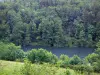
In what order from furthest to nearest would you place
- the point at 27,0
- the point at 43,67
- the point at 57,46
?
the point at 27,0, the point at 57,46, the point at 43,67

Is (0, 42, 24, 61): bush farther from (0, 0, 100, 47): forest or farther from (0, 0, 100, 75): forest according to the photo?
(0, 0, 100, 47): forest

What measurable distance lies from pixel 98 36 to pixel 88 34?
1.68 m

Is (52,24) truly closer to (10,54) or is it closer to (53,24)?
(53,24)

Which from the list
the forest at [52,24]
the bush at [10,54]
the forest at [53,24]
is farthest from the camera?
the forest at [53,24]

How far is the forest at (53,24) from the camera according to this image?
36.2 m

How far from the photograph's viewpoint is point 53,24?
38.5 metres

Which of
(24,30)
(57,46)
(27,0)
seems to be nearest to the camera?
(57,46)

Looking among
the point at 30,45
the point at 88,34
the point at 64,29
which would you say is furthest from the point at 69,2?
the point at 30,45

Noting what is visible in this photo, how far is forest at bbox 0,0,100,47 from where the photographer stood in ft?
119

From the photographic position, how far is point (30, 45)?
35750 millimetres

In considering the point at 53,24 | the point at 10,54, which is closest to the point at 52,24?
the point at 53,24

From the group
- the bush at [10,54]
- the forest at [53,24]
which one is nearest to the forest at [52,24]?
the forest at [53,24]

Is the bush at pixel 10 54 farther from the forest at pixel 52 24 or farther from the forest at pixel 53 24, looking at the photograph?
the forest at pixel 53 24

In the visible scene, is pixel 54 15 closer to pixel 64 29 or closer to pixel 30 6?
pixel 64 29
